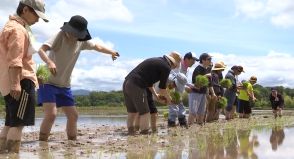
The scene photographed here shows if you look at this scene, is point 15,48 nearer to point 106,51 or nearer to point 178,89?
point 106,51

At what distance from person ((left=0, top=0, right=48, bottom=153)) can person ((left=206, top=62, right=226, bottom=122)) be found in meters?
7.99

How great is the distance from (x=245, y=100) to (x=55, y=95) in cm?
1004

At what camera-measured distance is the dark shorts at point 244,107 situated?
16.7 metres

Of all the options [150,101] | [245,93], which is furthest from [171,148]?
[245,93]

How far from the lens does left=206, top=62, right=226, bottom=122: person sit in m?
13.8

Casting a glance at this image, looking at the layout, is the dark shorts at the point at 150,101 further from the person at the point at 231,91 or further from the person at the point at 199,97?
the person at the point at 231,91

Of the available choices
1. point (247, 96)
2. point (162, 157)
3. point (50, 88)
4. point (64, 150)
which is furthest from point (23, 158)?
point (247, 96)

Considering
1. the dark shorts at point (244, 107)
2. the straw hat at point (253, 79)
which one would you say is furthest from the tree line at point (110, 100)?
the dark shorts at point (244, 107)

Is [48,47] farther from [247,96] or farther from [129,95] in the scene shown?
[247,96]

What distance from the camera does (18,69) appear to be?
225 inches

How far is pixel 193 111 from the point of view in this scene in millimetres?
12156

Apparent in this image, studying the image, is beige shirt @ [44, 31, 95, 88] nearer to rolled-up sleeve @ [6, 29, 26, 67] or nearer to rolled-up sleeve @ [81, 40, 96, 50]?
rolled-up sleeve @ [81, 40, 96, 50]

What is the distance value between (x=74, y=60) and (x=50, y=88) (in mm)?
590

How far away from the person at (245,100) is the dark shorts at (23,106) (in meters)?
11.4
